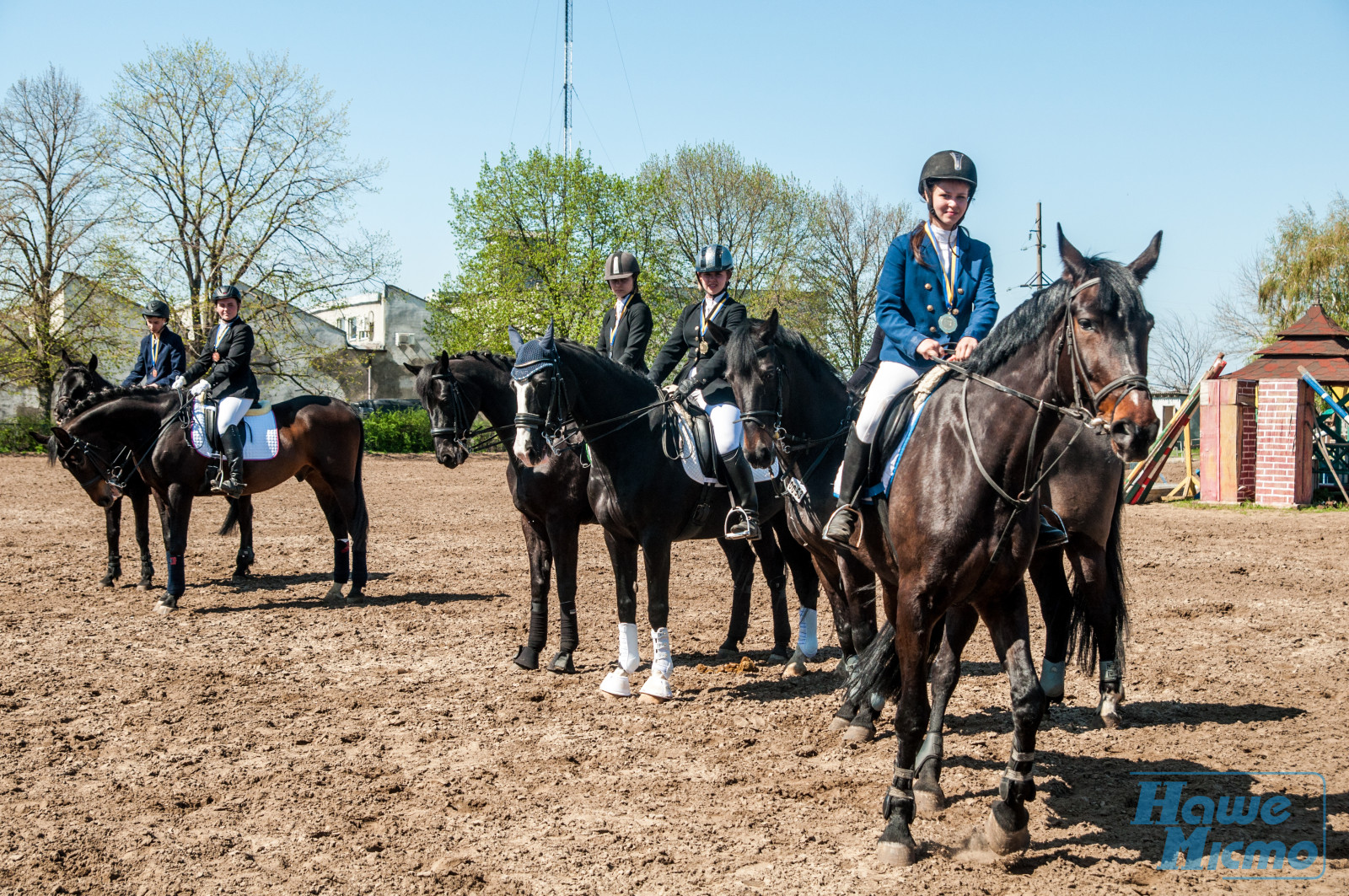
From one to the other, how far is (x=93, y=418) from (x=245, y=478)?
1651mm

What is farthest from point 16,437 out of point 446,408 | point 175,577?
point 446,408

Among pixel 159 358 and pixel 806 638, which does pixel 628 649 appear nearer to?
pixel 806 638

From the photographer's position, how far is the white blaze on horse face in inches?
239

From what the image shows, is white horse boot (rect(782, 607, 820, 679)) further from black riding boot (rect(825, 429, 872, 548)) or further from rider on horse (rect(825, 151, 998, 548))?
black riding boot (rect(825, 429, 872, 548))

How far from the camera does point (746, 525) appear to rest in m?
6.63

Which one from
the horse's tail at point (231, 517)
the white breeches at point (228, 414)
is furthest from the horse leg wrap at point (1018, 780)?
the horse's tail at point (231, 517)

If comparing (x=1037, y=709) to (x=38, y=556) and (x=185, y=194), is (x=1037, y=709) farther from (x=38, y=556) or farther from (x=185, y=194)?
(x=185, y=194)

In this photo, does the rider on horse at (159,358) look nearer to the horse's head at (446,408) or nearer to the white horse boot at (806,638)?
the horse's head at (446,408)

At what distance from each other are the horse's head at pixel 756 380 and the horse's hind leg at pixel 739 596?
95.3 inches

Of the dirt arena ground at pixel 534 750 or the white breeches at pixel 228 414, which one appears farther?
the white breeches at pixel 228 414

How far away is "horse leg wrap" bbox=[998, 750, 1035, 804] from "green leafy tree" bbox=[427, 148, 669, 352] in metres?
33.0

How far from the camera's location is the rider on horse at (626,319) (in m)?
7.60

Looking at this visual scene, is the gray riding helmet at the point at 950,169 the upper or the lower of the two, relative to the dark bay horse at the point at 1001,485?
upper

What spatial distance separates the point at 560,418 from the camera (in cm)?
644
